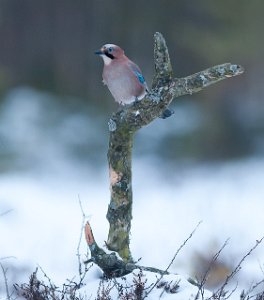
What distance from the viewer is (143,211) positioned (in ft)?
41.1

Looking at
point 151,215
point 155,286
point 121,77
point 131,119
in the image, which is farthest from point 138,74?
point 151,215

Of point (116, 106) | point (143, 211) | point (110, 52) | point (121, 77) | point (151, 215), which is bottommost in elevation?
point (121, 77)

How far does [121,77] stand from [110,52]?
7.4 inches

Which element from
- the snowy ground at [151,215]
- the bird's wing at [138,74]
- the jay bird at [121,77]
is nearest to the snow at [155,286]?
the jay bird at [121,77]

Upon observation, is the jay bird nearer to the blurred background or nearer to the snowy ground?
the snowy ground

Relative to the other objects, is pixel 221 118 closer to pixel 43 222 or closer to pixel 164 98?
pixel 43 222

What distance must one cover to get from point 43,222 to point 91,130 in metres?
7.02

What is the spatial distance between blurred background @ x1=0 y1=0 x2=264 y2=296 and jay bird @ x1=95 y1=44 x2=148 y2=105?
5.92 meters

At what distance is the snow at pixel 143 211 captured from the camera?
29.9ft

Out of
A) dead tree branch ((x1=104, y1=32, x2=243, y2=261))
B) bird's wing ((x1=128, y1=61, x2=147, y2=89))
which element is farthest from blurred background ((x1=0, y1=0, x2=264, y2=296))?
dead tree branch ((x1=104, y1=32, x2=243, y2=261))

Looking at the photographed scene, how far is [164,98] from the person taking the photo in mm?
5562

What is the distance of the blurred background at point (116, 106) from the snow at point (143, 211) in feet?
0.16

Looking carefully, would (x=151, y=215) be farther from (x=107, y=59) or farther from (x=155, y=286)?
(x=155, y=286)

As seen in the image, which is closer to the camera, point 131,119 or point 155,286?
point 155,286
